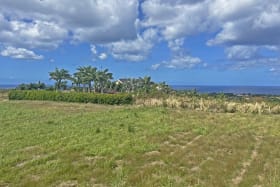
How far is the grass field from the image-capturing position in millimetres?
7473

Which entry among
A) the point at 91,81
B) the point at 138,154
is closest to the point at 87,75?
the point at 91,81

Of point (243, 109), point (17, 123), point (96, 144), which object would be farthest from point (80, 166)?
point (243, 109)

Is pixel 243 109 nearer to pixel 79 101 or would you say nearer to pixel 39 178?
pixel 79 101

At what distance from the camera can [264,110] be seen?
78.7 ft

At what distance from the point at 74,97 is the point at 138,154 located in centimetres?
2226

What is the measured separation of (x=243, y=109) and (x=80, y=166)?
17.7m

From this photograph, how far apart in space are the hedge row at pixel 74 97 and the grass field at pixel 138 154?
13851mm

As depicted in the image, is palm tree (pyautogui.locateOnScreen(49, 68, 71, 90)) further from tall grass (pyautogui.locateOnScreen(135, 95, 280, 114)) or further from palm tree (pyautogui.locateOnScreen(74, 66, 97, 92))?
tall grass (pyautogui.locateOnScreen(135, 95, 280, 114))

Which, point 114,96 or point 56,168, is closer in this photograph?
point 56,168

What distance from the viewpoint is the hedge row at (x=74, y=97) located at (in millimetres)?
29578

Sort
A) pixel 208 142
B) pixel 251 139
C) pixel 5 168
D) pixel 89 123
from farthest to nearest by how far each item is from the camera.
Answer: pixel 89 123 → pixel 251 139 → pixel 208 142 → pixel 5 168

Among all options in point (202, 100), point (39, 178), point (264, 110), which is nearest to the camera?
point (39, 178)

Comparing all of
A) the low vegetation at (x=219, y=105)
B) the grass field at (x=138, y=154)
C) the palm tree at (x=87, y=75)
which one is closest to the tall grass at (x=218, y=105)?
the low vegetation at (x=219, y=105)

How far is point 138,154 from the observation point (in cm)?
955
